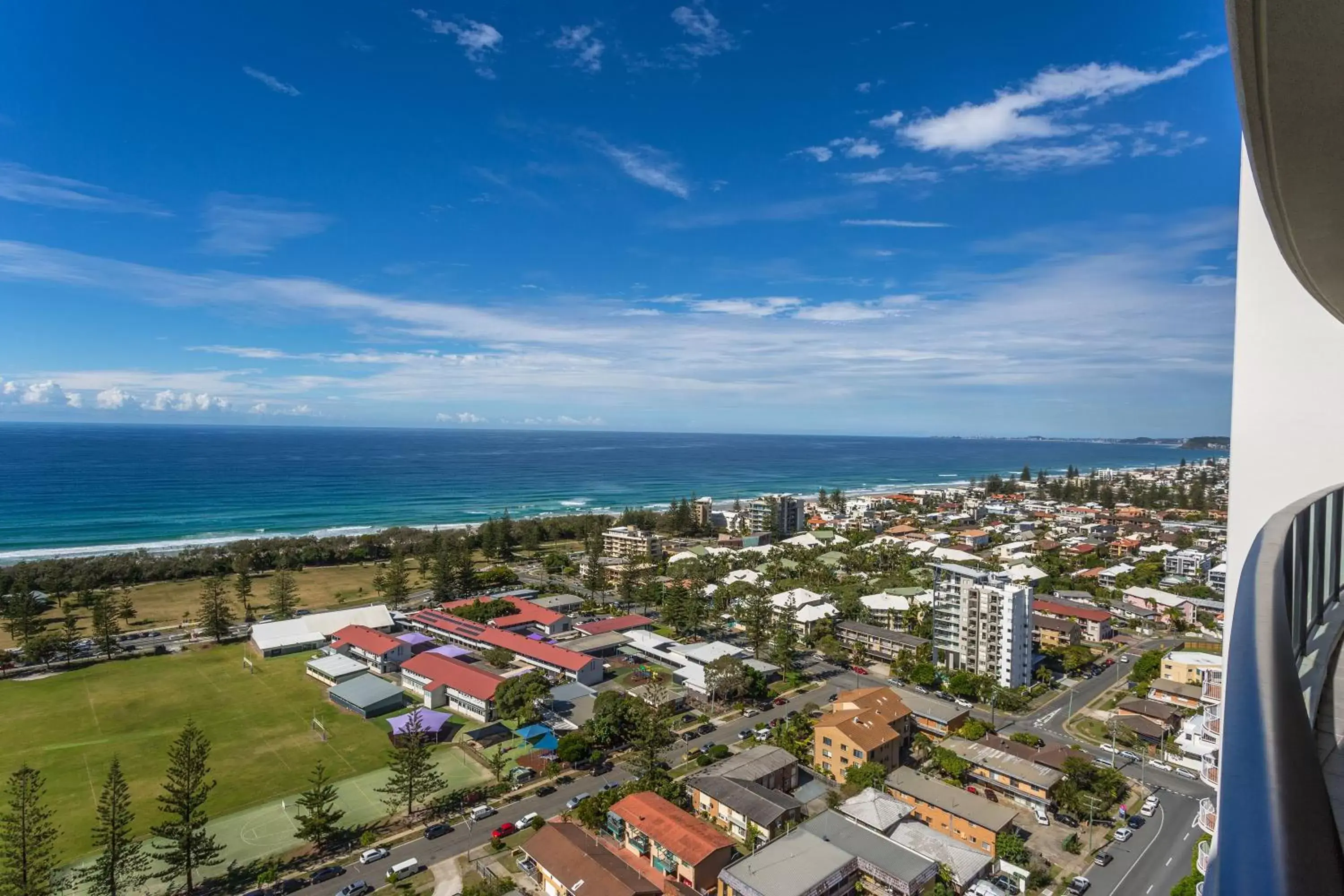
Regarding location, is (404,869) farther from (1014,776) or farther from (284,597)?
(284,597)

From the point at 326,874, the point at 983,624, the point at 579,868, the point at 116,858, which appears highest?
the point at 983,624

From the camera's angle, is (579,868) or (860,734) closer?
(579,868)

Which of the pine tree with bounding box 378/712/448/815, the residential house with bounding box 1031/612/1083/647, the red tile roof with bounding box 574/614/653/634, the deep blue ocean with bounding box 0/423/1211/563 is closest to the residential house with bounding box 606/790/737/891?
the pine tree with bounding box 378/712/448/815

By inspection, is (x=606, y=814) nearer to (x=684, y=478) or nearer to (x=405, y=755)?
(x=405, y=755)

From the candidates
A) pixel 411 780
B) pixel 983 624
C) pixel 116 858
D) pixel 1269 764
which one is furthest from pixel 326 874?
pixel 983 624

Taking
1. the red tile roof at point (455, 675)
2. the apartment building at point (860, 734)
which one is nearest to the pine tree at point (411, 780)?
the red tile roof at point (455, 675)

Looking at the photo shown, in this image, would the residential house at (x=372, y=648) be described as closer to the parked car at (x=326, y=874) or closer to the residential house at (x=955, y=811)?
the parked car at (x=326, y=874)
